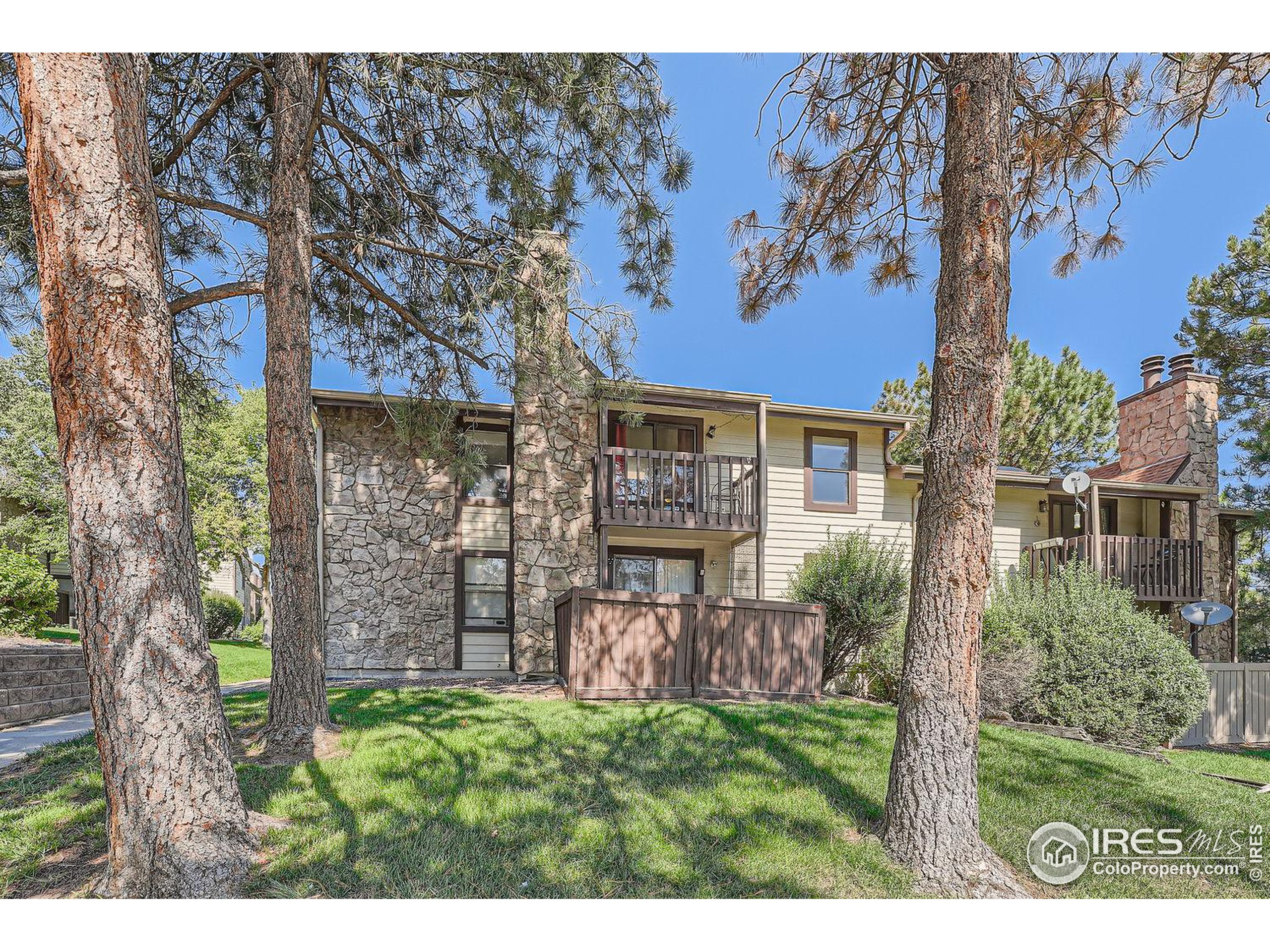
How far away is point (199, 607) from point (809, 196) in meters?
5.41

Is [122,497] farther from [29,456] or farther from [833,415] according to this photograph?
[29,456]

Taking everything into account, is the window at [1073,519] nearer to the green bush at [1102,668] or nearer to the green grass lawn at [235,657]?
the green bush at [1102,668]

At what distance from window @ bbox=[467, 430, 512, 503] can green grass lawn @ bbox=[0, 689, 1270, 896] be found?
576 centimetres

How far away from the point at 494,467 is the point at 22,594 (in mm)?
6469

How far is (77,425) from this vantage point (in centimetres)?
272

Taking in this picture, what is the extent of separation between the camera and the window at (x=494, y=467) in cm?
1143

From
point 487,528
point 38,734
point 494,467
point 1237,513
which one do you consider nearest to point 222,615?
point 487,528

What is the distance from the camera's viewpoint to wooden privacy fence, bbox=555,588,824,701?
709cm

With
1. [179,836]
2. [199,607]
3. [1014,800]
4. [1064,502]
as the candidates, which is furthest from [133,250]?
[1064,502]

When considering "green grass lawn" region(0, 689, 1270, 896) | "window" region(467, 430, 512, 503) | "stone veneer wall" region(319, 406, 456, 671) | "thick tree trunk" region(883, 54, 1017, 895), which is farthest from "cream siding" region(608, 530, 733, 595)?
"thick tree trunk" region(883, 54, 1017, 895)
